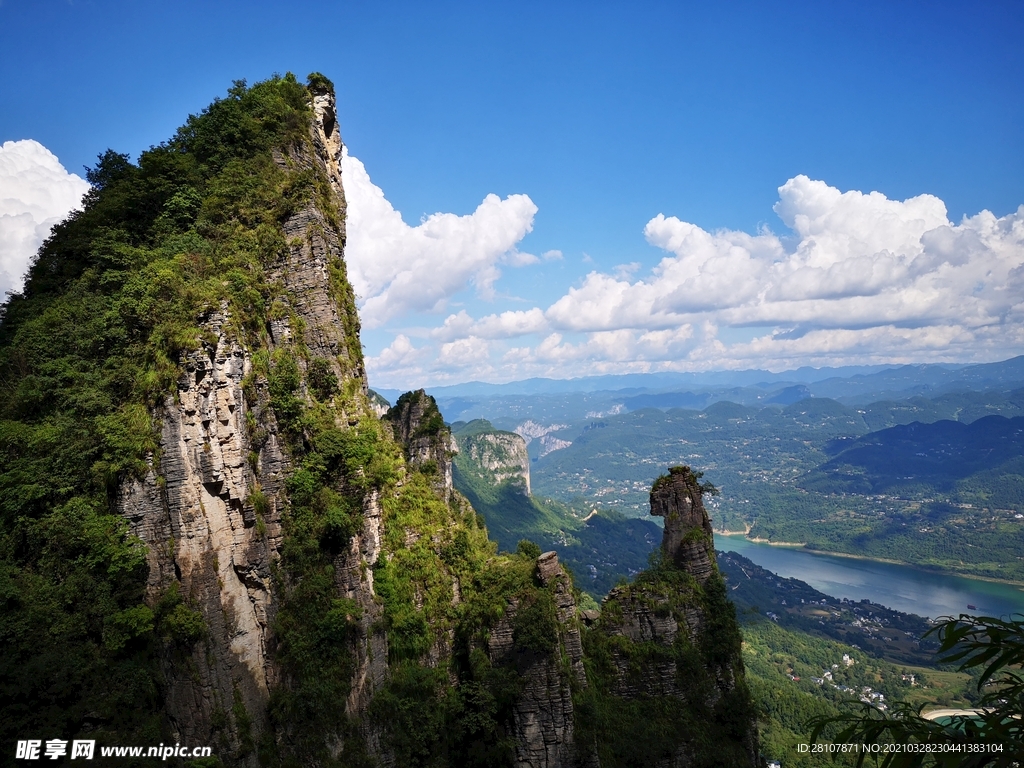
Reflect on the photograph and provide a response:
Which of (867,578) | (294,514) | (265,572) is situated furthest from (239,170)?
(867,578)

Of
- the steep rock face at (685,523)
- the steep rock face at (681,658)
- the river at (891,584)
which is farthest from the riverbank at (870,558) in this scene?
the steep rock face at (685,523)

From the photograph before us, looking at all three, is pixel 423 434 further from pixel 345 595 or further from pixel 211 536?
pixel 211 536

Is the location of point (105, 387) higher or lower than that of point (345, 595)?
higher

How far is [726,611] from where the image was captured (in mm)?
28844

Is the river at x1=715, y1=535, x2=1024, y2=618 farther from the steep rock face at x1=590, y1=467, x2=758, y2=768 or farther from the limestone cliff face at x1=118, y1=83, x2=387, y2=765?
the limestone cliff face at x1=118, y1=83, x2=387, y2=765

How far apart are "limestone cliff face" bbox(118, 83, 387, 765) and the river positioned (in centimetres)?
12785

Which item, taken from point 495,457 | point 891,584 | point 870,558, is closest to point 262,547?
point 495,457

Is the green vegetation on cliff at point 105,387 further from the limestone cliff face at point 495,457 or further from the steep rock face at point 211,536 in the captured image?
the limestone cliff face at point 495,457

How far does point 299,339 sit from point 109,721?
593 inches

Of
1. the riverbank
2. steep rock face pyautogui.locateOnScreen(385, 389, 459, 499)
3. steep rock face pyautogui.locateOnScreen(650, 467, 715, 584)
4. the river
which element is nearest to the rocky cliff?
steep rock face pyautogui.locateOnScreen(650, 467, 715, 584)

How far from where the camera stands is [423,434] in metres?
38.5

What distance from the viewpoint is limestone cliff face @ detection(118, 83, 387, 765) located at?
18.7m

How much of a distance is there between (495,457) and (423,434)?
405 feet

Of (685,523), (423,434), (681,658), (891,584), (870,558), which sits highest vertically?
(423,434)
